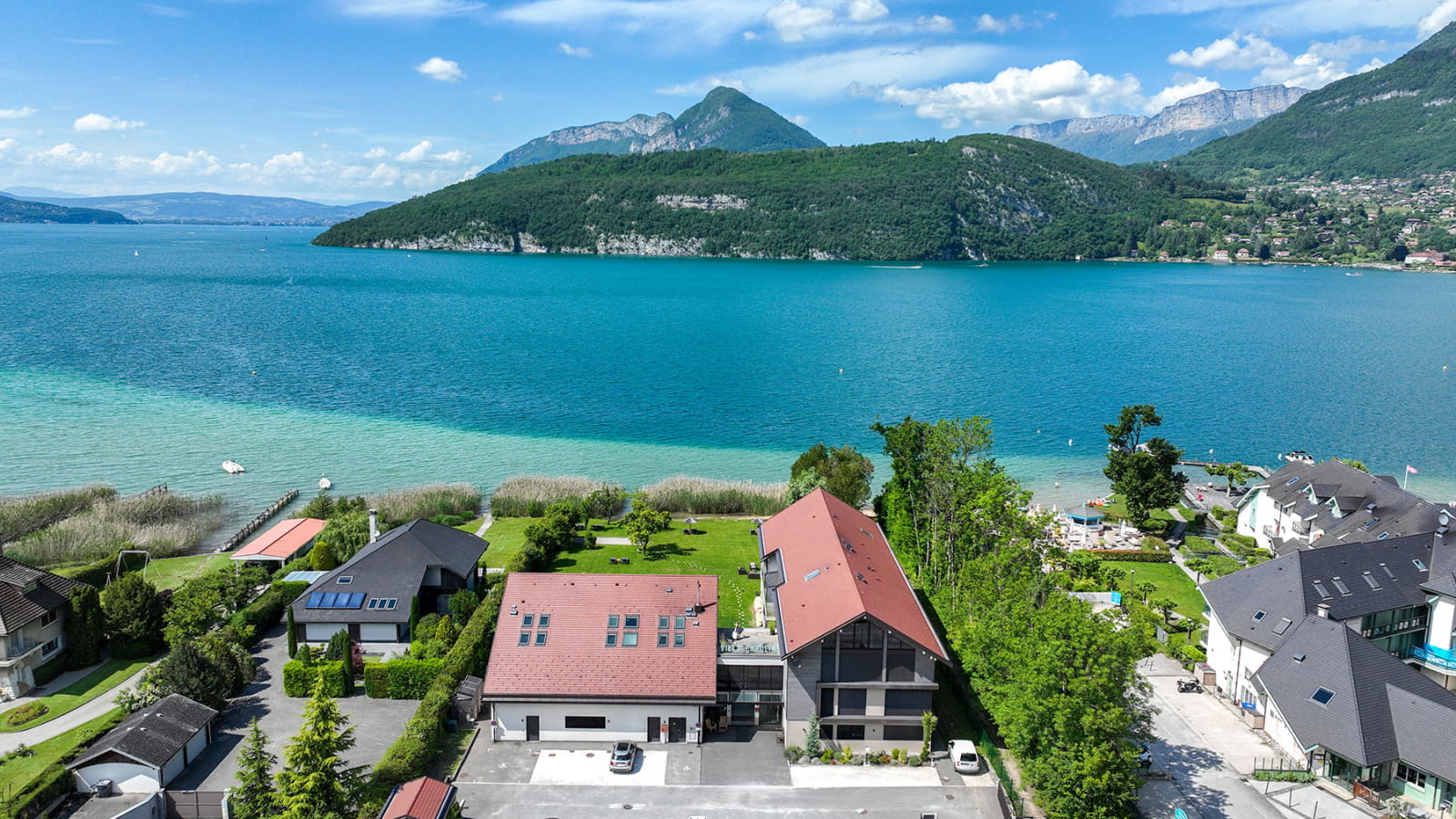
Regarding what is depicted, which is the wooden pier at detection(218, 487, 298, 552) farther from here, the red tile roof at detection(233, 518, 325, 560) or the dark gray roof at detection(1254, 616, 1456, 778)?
the dark gray roof at detection(1254, 616, 1456, 778)

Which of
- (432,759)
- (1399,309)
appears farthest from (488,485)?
(1399,309)

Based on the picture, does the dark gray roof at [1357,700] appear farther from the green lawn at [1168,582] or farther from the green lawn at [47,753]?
the green lawn at [47,753]

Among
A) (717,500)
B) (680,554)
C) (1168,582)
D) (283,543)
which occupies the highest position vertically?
(283,543)

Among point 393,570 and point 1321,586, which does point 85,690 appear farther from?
point 1321,586

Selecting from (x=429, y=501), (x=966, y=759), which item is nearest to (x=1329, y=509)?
(x=966, y=759)

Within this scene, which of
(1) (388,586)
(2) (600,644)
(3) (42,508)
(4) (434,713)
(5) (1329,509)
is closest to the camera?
(4) (434,713)

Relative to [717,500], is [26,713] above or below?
below

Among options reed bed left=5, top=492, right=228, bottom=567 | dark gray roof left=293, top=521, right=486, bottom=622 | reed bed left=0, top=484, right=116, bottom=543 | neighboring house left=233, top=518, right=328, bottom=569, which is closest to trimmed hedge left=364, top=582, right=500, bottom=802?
dark gray roof left=293, top=521, right=486, bottom=622
